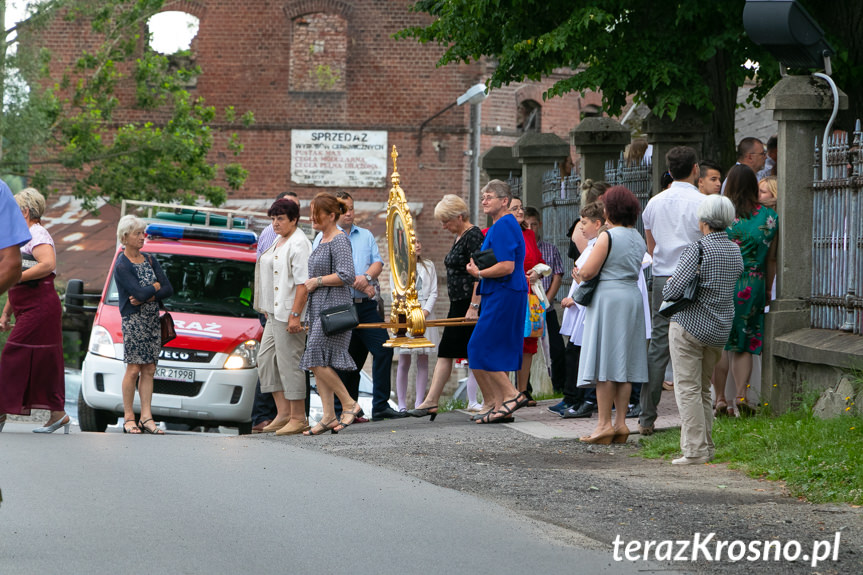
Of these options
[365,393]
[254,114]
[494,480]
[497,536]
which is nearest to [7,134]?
[365,393]

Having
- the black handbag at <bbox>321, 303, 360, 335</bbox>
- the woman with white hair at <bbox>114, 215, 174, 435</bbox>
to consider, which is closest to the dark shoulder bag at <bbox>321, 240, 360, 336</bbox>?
the black handbag at <bbox>321, 303, 360, 335</bbox>

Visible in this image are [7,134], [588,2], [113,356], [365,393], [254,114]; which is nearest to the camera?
[113,356]

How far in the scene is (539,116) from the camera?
33281mm

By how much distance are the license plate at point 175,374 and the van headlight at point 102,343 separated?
47cm

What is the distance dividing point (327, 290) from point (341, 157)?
21317 millimetres

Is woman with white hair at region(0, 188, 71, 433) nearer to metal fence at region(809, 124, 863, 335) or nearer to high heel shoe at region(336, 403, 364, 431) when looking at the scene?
high heel shoe at region(336, 403, 364, 431)

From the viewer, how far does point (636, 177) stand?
1415 centimetres

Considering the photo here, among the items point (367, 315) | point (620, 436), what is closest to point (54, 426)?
point (367, 315)

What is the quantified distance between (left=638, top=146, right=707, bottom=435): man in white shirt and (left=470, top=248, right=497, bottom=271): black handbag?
53.2 inches

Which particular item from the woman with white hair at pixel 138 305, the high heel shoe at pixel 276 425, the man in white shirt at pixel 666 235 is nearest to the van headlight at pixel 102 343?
the woman with white hair at pixel 138 305

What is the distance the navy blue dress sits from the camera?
426 inches

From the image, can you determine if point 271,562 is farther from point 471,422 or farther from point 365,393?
point 365,393

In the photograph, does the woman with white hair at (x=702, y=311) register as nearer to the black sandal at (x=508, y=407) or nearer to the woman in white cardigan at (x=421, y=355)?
the black sandal at (x=508, y=407)

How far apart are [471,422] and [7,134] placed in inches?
478
